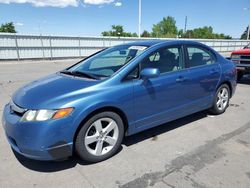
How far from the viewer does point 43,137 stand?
9.07 ft

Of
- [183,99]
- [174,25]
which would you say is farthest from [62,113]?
[174,25]

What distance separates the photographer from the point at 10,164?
321 centimetres

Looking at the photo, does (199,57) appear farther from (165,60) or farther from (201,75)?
(165,60)

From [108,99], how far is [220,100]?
10.2 feet

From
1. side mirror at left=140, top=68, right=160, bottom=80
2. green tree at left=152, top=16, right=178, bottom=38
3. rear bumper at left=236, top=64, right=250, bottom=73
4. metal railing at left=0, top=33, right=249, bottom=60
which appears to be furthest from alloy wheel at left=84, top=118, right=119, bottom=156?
green tree at left=152, top=16, right=178, bottom=38

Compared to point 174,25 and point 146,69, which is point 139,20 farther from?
point 174,25

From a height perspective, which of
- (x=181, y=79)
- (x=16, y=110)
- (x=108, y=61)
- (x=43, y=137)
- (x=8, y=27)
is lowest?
(x=43, y=137)

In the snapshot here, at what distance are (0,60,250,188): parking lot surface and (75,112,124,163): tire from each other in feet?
0.43

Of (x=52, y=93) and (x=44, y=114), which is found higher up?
(x=52, y=93)

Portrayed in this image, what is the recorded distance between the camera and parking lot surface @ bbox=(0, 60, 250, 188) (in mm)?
2824

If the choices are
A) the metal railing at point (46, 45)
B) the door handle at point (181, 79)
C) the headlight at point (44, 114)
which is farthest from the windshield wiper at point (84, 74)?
the metal railing at point (46, 45)

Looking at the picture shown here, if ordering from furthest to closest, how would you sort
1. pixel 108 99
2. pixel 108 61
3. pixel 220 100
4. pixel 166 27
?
pixel 166 27 < pixel 220 100 < pixel 108 61 < pixel 108 99

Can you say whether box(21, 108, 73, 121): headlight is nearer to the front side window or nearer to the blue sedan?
the blue sedan

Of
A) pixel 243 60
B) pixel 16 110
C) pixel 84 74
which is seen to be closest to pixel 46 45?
pixel 243 60
